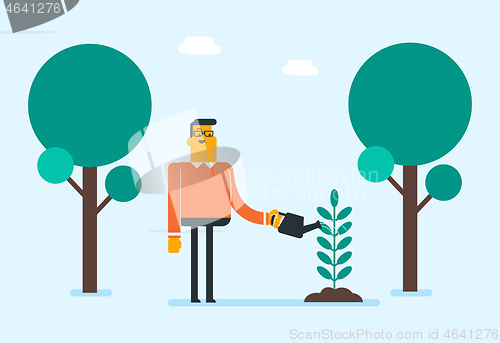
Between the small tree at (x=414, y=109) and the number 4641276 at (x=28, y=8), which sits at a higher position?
the number 4641276 at (x=28, y=8)

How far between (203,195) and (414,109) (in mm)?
2797

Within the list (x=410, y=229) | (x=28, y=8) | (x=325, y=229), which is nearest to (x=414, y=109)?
(x=410, y=229)

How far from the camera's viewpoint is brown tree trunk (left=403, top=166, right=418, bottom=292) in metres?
9.53

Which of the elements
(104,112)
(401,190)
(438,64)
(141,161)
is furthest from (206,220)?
(438,64)

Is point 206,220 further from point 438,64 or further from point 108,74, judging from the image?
point 438,64

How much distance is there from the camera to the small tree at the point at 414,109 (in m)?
9.41

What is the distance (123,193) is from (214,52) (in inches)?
80.8

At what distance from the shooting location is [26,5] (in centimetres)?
956

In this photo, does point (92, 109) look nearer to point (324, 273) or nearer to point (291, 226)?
point (291, 226)

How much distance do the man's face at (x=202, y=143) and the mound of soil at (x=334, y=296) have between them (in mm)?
2053

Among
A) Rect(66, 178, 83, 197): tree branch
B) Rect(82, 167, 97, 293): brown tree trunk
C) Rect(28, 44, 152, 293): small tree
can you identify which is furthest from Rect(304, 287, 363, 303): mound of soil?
Rect(66, 178, 83, 197): tree branch

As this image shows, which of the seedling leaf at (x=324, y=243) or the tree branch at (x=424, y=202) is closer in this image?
the seedling leaf at (x=324, y=243)

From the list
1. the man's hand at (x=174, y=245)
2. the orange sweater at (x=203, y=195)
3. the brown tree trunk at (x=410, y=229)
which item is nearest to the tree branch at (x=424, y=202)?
the brown tree trunk at (x=410, y=229)

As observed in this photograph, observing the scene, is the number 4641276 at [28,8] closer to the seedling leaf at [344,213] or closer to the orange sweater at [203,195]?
the orange sweater at [203,195]
